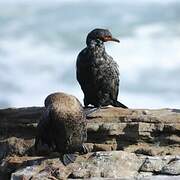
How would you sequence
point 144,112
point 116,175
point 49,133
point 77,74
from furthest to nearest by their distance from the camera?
1. point 77,74
2. point 144,112
3. point 49,133
4. point 116,175

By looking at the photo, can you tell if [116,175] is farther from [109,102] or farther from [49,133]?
[109,102]

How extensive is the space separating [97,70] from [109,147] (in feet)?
6.93

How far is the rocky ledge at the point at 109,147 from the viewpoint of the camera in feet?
41.9

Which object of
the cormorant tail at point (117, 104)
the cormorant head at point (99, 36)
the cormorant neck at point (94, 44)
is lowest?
the cormorant tail at point (117, 104)

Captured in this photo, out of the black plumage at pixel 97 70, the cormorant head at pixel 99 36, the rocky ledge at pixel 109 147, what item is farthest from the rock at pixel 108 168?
the cormorant head at pixel 99 36

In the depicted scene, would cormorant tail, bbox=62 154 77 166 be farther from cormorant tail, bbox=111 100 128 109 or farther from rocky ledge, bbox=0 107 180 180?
cormorant tail, bbox=111 100 128 109

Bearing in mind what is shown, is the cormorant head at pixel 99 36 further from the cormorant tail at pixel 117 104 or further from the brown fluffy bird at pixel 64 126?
the brown fluffy bird at pixel 64 126

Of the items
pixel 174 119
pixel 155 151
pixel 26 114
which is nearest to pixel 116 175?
pixel 155 151

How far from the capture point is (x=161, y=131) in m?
13.8

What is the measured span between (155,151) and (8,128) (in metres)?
3.03

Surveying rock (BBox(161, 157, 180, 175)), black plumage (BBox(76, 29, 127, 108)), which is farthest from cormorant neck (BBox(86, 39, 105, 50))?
rock (BBox(161, 157, 180, 175))

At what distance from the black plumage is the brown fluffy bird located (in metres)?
1.99

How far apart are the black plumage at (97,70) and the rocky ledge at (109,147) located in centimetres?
82

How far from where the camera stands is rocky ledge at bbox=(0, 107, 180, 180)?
12.8 meters
